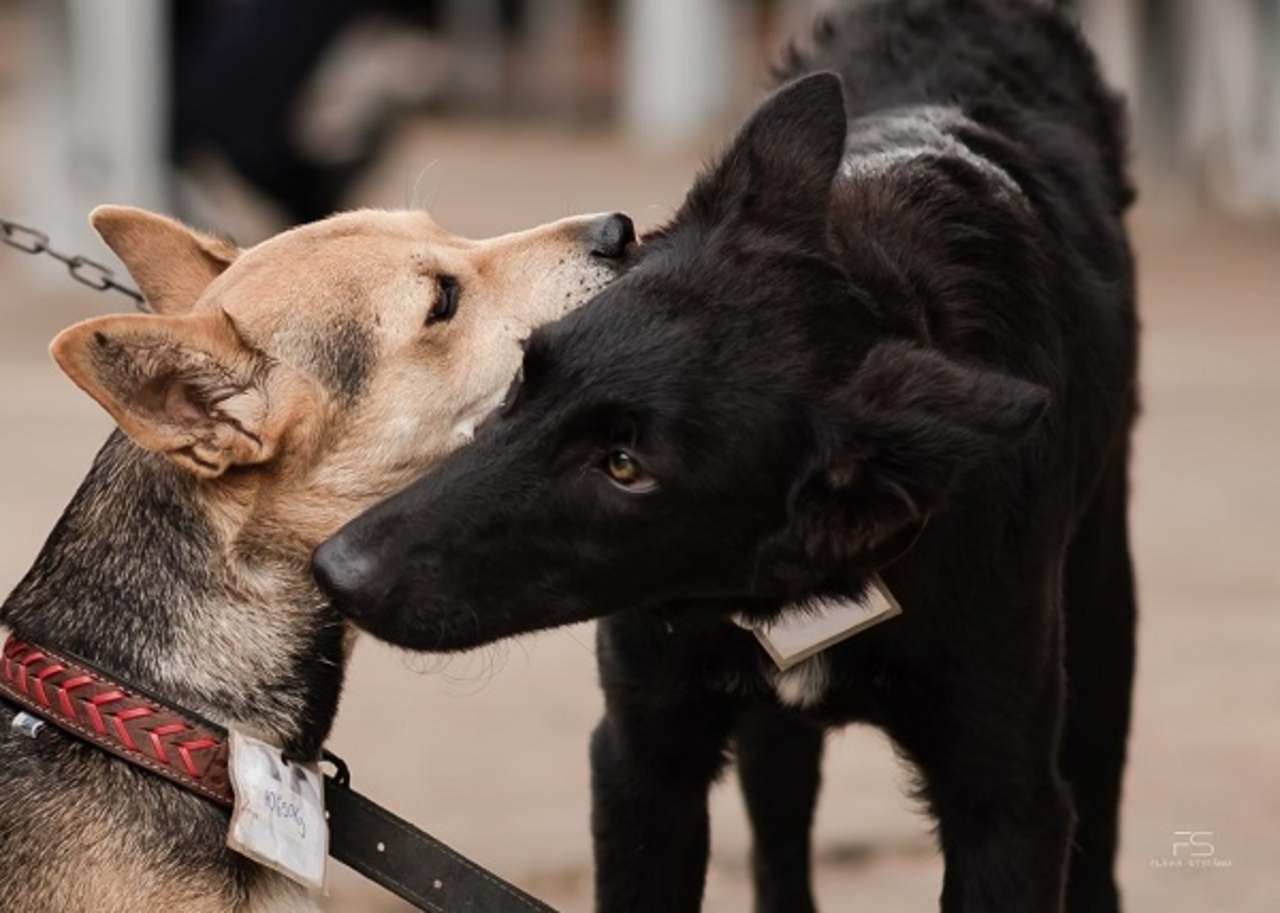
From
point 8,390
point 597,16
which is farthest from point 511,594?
point 597,16

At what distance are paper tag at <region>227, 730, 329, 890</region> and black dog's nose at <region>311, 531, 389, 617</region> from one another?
540 millimetres

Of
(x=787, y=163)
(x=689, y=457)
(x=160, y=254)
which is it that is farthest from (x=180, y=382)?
(x=787, y=163)

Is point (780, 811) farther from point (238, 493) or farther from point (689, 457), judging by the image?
point (689, 457)

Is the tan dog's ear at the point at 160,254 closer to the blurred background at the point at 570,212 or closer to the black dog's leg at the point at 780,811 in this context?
the blurred background at the point at 570,212

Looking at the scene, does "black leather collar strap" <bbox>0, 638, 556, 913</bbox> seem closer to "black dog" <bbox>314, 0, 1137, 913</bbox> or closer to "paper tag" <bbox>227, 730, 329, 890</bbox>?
"paper tag" <bbox>227, 730, 329, 890</bbox>

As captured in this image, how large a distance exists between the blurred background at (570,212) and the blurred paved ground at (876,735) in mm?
16

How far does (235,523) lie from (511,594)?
0.75 metres

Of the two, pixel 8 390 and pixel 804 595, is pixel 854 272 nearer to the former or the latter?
pixel 804 595

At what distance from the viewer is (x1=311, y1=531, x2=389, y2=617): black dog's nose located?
4527mm

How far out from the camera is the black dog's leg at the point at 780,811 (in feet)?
19.9

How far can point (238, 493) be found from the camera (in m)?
5.09
